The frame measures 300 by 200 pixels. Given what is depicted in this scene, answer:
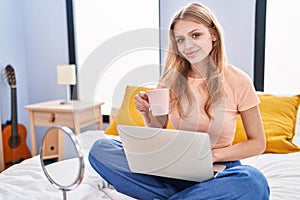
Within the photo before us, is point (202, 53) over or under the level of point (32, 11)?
under

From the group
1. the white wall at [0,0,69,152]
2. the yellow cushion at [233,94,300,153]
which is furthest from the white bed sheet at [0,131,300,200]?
the white wall at [0,0,69,152]

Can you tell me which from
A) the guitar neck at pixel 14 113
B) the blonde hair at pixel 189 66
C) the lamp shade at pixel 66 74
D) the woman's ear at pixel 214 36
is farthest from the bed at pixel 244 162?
the guitar neck at pixel 14 113

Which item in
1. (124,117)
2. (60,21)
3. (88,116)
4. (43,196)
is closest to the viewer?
(43,196)

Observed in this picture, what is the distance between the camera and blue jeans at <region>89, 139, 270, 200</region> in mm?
892

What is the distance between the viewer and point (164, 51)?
44.8 inches

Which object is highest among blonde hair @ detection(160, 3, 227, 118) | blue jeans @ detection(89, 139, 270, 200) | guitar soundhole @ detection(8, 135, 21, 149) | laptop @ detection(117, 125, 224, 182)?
blonde hair @ detection(160, 3, 227, 118)

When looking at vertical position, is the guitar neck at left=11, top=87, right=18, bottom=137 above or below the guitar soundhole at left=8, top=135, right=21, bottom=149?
above

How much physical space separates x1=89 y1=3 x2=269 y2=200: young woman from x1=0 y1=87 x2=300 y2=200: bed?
6 cm

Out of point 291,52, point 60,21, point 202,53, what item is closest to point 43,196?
point 202,53

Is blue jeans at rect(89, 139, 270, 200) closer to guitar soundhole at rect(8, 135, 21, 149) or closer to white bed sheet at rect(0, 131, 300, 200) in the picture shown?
white bed sheet at rect(0, 131, 300, 200)

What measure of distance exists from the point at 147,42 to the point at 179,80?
22 cm

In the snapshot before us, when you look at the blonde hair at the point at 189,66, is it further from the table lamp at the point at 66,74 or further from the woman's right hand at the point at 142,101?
the table lamp at the point at 66,74

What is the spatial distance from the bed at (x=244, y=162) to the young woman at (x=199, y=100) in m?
0.06

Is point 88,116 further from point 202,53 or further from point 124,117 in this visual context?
point 202,53
